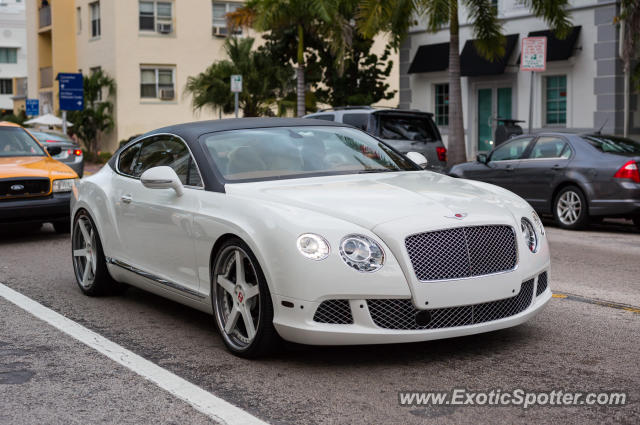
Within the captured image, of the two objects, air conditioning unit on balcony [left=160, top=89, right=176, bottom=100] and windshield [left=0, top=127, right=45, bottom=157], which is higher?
air conditioning unit on balcony [left=160, top=89, right=176, bottom=100]

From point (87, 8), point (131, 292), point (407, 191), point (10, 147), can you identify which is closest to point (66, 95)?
point (87, 8)

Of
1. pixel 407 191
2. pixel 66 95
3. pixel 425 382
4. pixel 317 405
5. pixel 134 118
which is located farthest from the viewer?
pixel 134 118

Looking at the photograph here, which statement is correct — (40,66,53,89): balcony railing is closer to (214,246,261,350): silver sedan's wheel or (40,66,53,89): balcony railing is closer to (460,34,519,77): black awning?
(460,34,519,77): black awning

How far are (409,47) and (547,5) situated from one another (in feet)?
29.7

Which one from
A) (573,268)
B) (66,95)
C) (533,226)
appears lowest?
(573,268)

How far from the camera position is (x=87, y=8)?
142ft

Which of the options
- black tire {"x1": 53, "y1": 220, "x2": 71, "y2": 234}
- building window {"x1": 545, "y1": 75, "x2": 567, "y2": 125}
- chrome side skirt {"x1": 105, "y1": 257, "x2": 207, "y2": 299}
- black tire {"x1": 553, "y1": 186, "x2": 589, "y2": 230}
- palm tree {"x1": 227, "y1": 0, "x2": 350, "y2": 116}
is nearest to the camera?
chrome side skirt {"x1": 105, "y1": 257, "x2": 207, "y2": 299}

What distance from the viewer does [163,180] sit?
6328 mm

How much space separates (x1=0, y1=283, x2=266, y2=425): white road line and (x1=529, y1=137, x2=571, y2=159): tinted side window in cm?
918

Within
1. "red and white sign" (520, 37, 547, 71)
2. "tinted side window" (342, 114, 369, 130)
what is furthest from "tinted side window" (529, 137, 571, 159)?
"tinted side window" (342, 114, 369, 130)

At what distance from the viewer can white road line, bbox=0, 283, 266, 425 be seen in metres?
4.50

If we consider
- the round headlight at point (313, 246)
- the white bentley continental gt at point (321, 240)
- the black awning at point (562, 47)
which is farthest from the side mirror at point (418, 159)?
the black awning at point (562, 47)

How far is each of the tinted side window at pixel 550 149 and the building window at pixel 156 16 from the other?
29760mm

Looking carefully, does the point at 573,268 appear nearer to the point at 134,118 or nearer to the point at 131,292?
the point at 131,292
